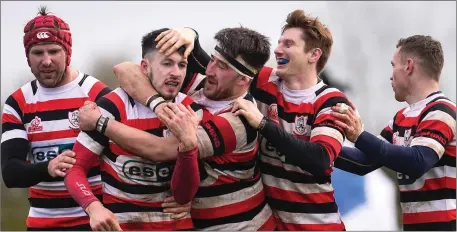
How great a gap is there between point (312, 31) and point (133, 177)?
1.78 metres

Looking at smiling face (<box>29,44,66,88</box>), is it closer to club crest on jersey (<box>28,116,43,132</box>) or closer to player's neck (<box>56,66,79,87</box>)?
player's neck (<box>56,66,79,87</box>)

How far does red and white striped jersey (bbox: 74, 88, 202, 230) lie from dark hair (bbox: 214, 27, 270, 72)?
2.48 ft

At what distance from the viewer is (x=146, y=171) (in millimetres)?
4609

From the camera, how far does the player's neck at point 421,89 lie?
575 centimetres

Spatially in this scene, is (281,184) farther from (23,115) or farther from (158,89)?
(23,115)

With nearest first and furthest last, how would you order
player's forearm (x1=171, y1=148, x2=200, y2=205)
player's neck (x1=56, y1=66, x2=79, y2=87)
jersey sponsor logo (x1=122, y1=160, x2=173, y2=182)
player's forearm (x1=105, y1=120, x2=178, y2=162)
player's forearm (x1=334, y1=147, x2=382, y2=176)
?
player's forearm (x1=171, y1=148, x2=200, y2=205) < player's forearm (x1=105, y1=120, x2=178, y2=162) < jersey sponsor logo (x1=122, y1=160, x2=173, y2=182) < player's neck (x1=56, y1=66, x2=79, y2=87) < player's forearm (x1=334, y1=147, x2=382, y2=176)

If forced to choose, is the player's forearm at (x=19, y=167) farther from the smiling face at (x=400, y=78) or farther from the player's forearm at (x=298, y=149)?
the smiling face at (x=400, y=78)

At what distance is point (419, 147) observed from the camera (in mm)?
5277

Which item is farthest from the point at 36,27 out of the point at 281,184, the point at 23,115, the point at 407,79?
the point at 407,79

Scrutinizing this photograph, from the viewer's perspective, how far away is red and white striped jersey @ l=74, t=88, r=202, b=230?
459 cm

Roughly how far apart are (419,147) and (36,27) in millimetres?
2964

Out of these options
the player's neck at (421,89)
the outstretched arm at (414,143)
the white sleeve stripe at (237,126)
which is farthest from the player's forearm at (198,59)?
the player's neck at (421,89)

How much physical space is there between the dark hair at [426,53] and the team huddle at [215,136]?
0.03 feet

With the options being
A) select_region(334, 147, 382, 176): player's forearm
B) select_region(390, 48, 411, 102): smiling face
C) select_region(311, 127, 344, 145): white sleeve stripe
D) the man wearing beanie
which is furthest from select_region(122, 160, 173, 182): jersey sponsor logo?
select_region(390, 48, 411, 102): smiling face
